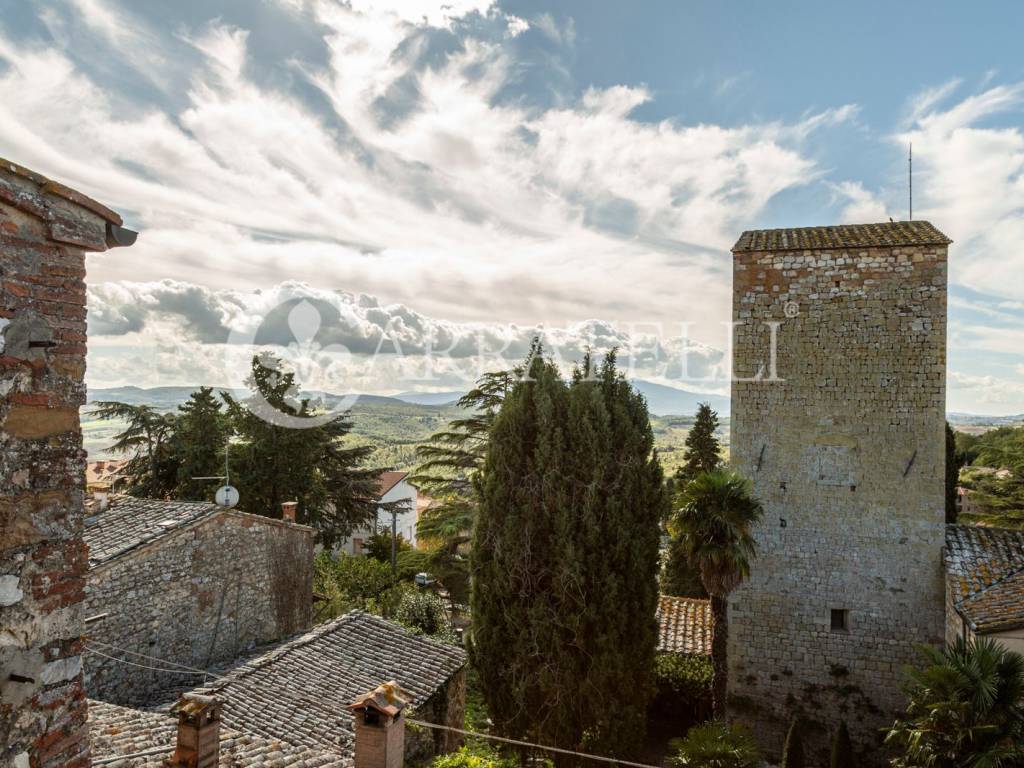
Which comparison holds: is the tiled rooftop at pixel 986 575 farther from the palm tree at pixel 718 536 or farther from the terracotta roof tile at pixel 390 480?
the terracotta roof tile at pixel 390 480

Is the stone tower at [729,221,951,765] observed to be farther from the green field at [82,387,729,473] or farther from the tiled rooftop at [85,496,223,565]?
the green field at [82,387,729,473]

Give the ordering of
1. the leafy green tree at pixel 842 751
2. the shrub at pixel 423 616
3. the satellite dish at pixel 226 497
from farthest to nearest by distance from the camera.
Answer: the shrub at pixel 423 616 < the satellite dish at pixel 226 497 < the leafy green tree at pixel 842 751

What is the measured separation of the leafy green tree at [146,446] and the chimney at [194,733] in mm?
18808

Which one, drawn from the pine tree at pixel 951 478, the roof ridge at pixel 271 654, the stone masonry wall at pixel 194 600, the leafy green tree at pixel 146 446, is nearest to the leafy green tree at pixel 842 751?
the pine tree at pixel 951 478

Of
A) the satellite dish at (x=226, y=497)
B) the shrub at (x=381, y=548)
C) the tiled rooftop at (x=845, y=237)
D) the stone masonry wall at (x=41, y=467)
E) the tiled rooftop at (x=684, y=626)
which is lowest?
the shrub at (x=381, y=548)

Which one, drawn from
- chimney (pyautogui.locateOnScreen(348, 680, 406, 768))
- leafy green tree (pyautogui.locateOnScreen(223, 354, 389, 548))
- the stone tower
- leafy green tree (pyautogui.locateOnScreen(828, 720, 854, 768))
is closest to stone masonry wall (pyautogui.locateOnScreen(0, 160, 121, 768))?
chimney (pyautogui.locateOnScreen(348, 680, 406, 768))

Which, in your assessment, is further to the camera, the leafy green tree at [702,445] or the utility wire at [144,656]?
the leafy green tree at [702,445]

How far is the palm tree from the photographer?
10.5m

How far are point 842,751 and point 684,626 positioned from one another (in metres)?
4.59

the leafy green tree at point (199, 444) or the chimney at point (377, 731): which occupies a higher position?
the leafy green tree at point (199, 444)

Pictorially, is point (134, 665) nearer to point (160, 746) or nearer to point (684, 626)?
point (160, 746)

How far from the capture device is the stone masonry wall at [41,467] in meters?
2.77

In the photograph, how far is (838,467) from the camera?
11.9 m

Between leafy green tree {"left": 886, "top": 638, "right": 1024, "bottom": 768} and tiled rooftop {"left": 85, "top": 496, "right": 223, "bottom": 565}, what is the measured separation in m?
11.9
